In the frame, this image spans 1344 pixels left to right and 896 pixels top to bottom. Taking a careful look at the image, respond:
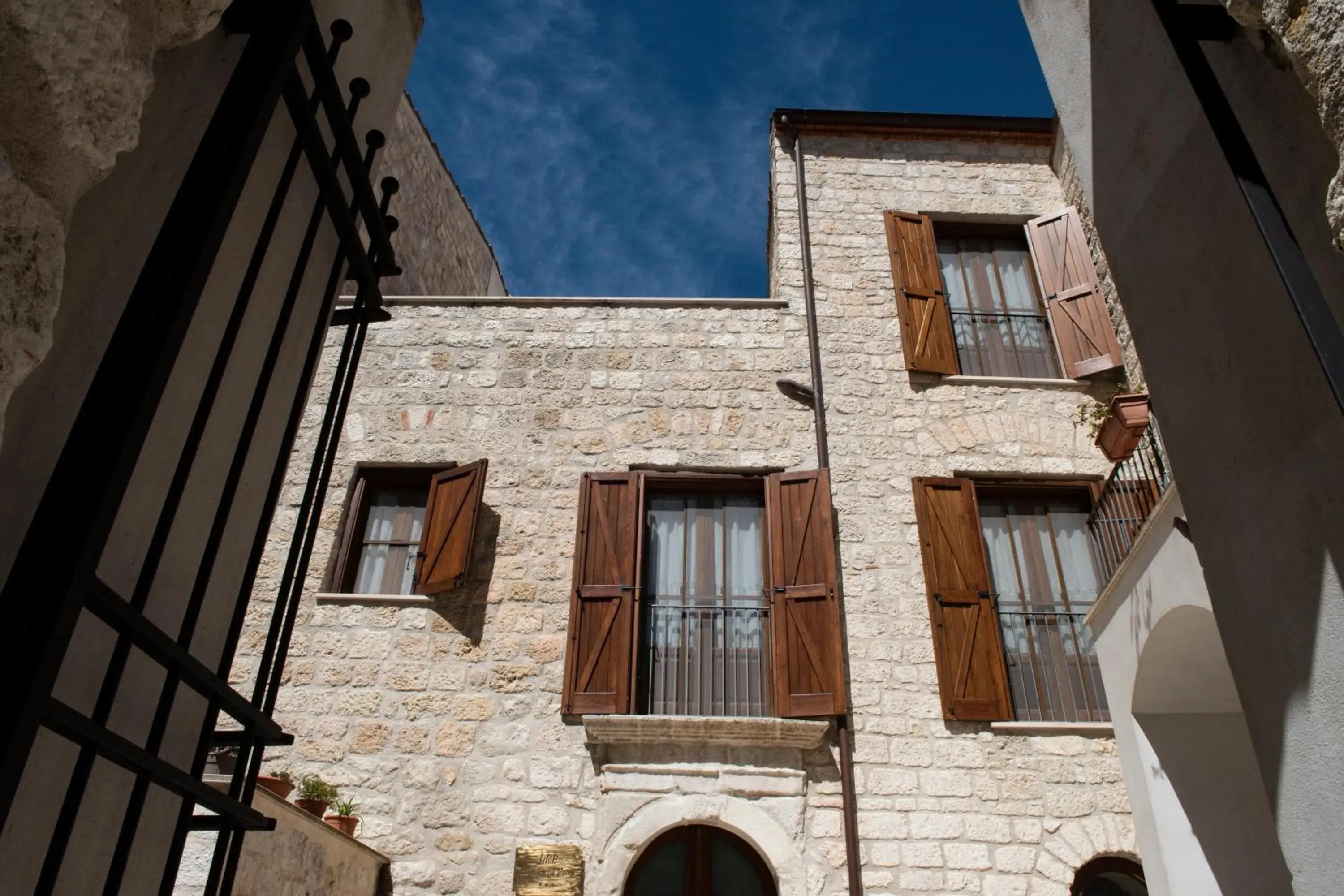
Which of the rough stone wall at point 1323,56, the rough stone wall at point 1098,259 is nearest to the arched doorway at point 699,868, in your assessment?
the rough stone wall at point 1098,259

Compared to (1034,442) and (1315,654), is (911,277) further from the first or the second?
(1315,654)

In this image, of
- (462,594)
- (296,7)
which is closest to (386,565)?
(462,594)

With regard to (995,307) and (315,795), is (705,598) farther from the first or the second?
(995,307)

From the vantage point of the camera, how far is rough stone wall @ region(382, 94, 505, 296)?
1084 cm

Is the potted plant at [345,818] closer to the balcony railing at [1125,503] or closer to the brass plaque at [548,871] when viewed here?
the brass plaque at [548,871]

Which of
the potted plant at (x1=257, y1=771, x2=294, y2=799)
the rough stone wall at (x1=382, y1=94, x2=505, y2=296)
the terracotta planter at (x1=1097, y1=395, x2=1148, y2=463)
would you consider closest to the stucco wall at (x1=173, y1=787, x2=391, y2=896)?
the potted plant at (x1=257, y1=771, x2=294, y2=799)

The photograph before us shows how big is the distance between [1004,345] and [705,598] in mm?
3778

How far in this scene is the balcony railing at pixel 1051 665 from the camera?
6.75 m

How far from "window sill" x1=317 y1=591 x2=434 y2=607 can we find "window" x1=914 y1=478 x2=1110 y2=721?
382 centimetres

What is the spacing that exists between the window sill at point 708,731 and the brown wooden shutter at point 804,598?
0.65 ft

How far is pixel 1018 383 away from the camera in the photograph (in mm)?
8125

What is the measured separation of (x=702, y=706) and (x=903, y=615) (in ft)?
5.39

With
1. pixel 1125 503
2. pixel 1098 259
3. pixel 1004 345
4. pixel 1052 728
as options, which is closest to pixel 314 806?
pixel 1052 728

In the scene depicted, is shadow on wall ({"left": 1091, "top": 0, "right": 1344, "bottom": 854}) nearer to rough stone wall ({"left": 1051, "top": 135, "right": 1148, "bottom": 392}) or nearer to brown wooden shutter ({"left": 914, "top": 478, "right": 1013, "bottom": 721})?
brown wooden shutter ({"left": 914, "top": 478, "right": 1013, "bottom": 721})
